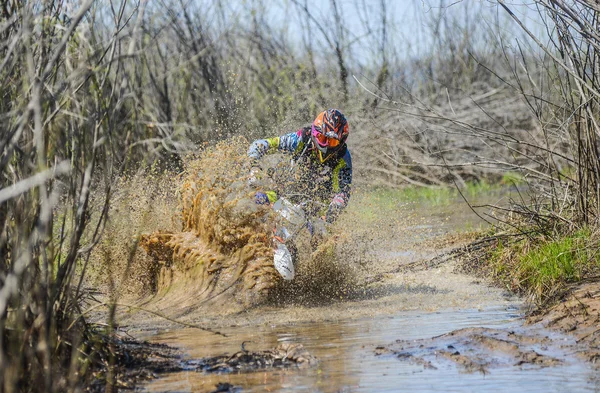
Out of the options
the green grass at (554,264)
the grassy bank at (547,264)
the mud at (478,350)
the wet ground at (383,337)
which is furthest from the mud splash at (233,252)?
the mud at (478,350)

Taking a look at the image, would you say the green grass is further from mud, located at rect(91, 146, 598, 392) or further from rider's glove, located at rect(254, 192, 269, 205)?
rider's glove, located at rect(254, 192, 269, 205)

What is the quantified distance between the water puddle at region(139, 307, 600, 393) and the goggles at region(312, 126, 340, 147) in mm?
2594

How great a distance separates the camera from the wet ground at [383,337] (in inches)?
205

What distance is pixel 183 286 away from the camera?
898 centimetres

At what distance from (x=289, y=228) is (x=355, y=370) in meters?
3.35

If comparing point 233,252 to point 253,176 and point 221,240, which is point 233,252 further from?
point 253,176

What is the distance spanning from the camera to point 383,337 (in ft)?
21.9

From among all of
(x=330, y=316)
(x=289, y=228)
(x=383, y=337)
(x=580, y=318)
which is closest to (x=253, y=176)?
(x=289, y=228)

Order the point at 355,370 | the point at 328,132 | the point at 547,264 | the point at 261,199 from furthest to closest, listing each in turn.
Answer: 1. the point at 328,132
2. the point at 261,199
3. the point at 547,264
4. the point at 355,370

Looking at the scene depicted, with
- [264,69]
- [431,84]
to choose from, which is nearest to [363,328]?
[264,69]

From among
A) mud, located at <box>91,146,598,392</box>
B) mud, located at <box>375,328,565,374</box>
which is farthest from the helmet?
mud, located at <box>375,328,565,374</box>

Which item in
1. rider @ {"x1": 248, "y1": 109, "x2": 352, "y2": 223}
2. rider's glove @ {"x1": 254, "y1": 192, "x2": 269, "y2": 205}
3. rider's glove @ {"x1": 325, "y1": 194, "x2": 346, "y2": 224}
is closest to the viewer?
rider's glove @ {"x1": 254, "y1": 192, "x2": 269, "y2": 205}

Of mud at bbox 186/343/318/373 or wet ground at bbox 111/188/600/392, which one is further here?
mud at bbox 186/343/318/373

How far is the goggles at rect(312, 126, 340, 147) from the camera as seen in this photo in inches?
370
